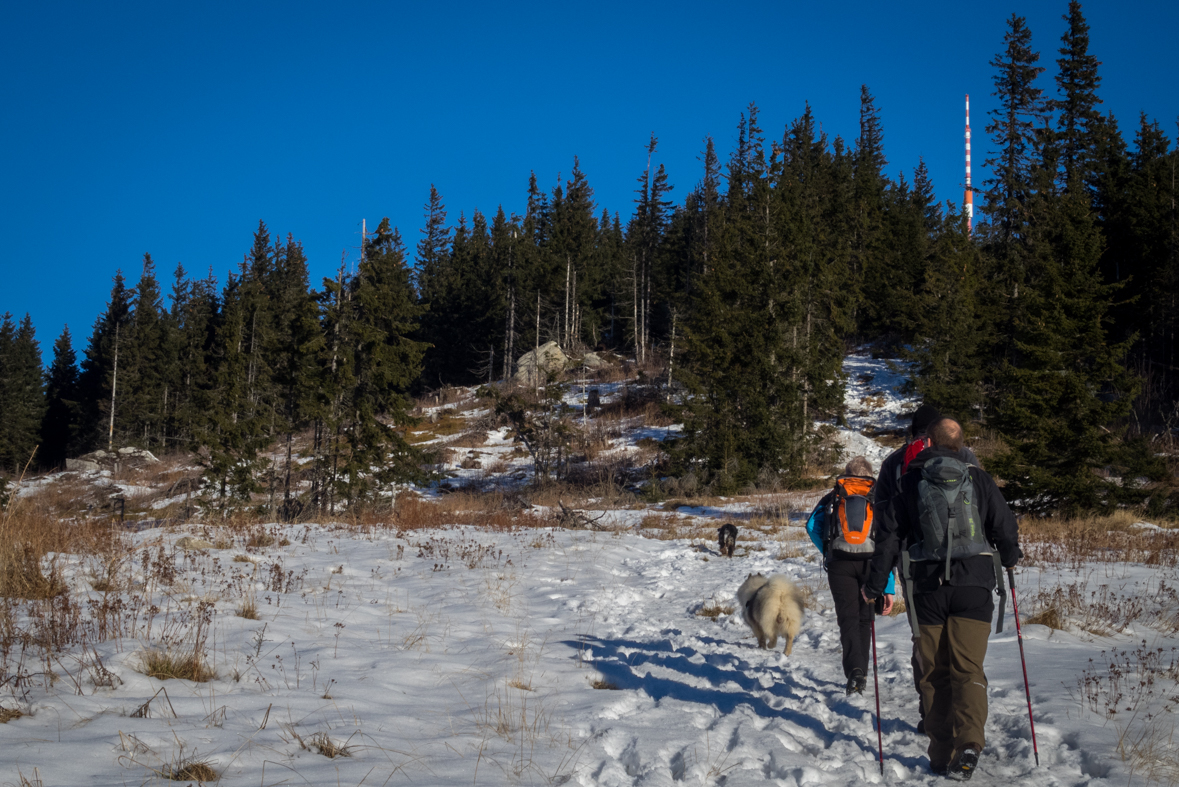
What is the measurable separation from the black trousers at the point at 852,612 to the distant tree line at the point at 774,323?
11.6 metres

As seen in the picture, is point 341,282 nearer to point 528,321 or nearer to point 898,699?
point 898,699

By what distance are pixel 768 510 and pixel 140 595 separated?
14.8 metres

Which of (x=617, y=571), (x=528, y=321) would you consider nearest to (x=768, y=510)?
(x=617, y=571)

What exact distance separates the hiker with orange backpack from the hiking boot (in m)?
1.42

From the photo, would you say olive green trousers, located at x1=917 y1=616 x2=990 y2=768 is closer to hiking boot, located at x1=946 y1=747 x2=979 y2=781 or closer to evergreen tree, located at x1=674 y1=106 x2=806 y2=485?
hiking boot, located at x1=946 y1=747 x2=979 y2=781

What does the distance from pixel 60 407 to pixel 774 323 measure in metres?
68.9

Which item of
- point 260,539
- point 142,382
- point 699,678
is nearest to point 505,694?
point 699,678

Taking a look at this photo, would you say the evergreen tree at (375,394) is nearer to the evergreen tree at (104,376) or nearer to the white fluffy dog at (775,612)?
the white fluffy dog at (775,612)

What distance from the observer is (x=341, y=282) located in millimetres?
20469

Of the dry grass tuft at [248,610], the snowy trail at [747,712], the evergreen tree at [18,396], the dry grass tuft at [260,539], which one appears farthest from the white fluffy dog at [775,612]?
the evergreen tree at [18,396]

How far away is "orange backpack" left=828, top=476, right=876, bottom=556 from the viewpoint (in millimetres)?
5273

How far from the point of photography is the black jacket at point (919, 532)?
12.6 ft

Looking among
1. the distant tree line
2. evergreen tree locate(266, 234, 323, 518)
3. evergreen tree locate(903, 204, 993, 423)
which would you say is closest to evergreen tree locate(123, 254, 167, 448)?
the distant tree line

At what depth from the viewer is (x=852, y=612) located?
5.25 meters
